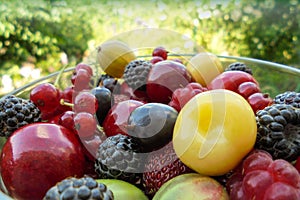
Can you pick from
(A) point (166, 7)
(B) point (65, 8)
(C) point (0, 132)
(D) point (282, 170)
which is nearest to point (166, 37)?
(C) point (0, 132)

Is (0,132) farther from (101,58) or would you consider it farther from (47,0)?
(47,0)

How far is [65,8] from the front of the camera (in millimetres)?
2650

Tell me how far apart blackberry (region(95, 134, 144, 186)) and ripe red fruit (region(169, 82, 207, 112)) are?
98 millimetres

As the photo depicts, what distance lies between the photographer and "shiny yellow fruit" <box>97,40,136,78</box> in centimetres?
87

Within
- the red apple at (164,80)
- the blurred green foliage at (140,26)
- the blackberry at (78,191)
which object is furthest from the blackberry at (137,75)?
the blurred green foliage at (140,26)

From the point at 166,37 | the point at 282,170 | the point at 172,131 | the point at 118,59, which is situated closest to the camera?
the point at 282,170

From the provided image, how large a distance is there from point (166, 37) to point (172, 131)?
65cm

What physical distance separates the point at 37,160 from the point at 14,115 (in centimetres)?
12

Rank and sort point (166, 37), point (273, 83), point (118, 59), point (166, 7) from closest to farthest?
point (118, 59) < point (273, 83) < point (166, 37) < point (166, 7)

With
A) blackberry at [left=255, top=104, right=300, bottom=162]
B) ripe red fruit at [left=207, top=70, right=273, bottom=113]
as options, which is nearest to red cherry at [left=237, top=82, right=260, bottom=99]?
ripe red fruit at [left=207, top=70, right=273, bottom=113]

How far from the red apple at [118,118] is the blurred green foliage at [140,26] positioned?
1.61 meters

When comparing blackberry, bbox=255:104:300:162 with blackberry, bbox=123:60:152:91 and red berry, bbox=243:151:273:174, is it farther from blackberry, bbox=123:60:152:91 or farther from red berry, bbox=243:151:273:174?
blackberry, bbox=123:60:152:91

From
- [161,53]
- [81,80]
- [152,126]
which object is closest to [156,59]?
[161,53]

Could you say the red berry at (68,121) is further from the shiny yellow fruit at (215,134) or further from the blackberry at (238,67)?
the blackberry at (238,67)
